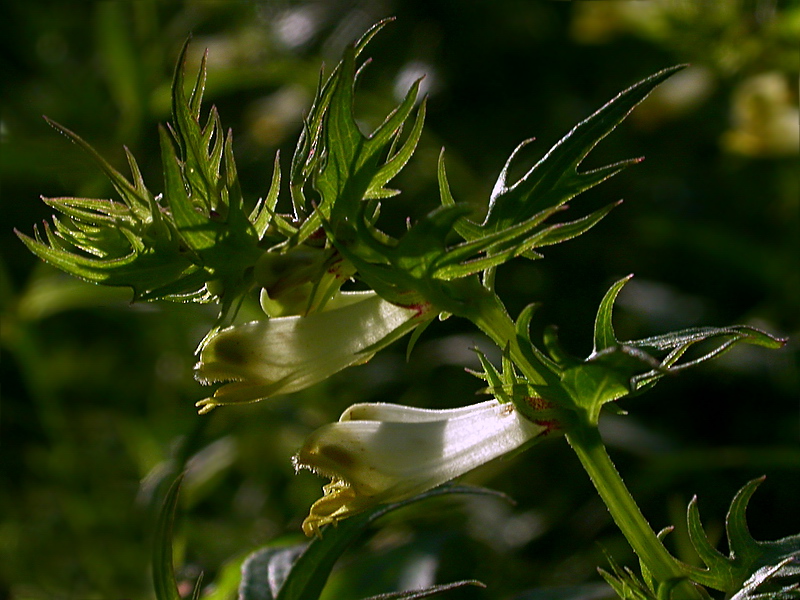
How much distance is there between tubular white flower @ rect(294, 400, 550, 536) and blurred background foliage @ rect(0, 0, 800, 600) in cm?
51

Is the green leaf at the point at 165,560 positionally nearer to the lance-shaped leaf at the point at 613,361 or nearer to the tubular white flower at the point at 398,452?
the tubular white flower at the point at 398,452

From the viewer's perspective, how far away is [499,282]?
2.05 meters

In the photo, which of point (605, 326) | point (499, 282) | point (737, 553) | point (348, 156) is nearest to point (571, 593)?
point (737, 553)

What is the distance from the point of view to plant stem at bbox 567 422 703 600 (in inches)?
23.3

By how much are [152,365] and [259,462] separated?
69cm

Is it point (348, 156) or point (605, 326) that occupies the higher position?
point (348, 156)

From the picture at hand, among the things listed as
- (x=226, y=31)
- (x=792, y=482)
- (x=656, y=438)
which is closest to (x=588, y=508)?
(x=656, y=438)

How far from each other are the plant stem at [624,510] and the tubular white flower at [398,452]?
0.03 metres

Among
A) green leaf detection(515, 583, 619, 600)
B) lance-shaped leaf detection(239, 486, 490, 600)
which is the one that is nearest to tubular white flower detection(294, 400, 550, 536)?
lance-shaped leaf detection(239, 486, 490, 600)

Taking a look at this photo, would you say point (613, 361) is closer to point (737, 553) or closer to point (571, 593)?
point (737, 553)

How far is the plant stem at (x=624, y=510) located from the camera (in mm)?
592

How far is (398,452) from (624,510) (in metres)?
0.15

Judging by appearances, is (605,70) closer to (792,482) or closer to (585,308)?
(585,308)

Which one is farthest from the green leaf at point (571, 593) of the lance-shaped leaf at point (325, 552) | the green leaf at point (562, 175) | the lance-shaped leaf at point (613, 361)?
the green leaf at point (562, 175)
